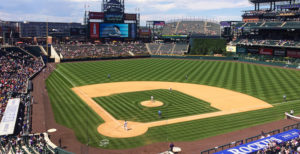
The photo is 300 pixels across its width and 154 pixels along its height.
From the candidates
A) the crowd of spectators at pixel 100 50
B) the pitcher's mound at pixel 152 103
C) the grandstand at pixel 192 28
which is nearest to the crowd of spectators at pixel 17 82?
the pitcher's mound at pixel 152 103

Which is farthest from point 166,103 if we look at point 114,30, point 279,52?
point 114,30

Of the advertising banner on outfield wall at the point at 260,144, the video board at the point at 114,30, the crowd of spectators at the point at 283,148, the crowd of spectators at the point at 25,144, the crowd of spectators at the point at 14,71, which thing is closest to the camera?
the crowd of spectators at the point at 283,148

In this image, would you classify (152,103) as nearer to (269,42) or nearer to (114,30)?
(269,42)

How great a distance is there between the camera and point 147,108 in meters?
31.2

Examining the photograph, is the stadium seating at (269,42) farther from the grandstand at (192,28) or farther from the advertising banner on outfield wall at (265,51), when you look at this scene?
the grandstand at (192,28)

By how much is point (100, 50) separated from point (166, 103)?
58.9m

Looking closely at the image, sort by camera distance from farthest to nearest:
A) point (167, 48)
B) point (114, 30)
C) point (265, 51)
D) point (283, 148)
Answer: point (167, 48), point (114, 30), point (265, 51), point (283, 148)

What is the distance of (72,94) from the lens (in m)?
38.1

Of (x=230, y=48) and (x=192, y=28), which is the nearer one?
(x=230, y=48)

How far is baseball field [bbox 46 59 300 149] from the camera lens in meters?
24.4

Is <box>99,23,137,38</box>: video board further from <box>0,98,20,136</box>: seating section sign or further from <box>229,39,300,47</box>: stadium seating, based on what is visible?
<box>0,98,20,136</box>: seating section sign

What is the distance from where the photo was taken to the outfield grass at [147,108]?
94.3ft

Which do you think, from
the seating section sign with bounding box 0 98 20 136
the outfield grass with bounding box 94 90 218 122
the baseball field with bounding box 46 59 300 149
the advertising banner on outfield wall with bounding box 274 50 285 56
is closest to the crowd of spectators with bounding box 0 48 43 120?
the seating section sign with bounding box 0 98 20 136

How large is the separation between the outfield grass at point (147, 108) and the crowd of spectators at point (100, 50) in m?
48.4
